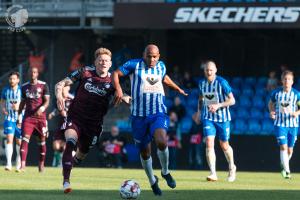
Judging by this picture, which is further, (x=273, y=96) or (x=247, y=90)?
(x=247, y=90)

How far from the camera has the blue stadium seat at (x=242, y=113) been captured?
98.7 ft

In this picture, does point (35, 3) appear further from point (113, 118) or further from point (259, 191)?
point (259, 191)

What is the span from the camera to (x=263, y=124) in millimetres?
29797

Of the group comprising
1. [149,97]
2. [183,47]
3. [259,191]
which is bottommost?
[259,191]

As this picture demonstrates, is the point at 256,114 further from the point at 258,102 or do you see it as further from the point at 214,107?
the point at 214,107

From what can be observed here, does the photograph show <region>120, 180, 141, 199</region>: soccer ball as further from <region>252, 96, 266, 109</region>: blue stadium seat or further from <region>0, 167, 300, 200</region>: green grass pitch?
<region>252, 96, 266, 109</region>: blue stadium seat

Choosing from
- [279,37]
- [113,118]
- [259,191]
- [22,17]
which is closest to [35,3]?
[22,17]

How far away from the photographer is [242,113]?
3016 centimetres

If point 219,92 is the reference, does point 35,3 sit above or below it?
above

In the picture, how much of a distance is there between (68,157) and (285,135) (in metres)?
8.44

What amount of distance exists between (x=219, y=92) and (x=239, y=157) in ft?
34.1

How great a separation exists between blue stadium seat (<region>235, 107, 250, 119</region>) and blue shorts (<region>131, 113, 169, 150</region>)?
1622 centimetres
